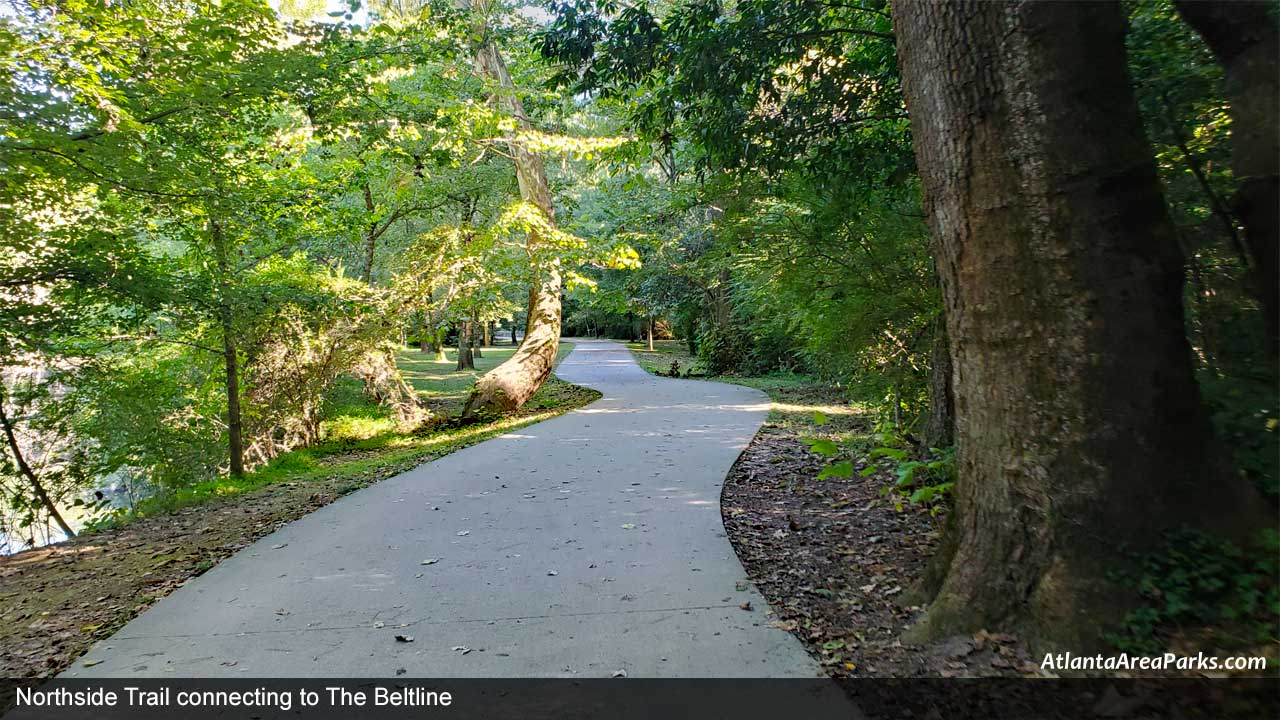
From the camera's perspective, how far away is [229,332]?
27.6 ft

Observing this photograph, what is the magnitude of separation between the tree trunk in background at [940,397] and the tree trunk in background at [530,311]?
9.04m

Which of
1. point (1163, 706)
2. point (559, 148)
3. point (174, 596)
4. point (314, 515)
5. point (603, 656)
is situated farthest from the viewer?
point (559, 148)

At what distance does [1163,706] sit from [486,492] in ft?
19.5

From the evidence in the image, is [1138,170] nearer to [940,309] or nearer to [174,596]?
[940,309]

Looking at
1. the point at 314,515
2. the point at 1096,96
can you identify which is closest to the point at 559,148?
the point at 314,515

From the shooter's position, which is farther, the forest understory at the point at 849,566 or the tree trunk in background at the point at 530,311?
the tree trunk in background at the point at 530,311

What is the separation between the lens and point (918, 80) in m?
3.50

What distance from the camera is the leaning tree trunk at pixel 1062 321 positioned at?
272 cm

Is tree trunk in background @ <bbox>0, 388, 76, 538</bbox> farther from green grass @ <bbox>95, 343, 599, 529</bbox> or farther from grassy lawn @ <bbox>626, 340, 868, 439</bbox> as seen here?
grassy lawn @ <bbox>626, 340, 868, 439</bbox>

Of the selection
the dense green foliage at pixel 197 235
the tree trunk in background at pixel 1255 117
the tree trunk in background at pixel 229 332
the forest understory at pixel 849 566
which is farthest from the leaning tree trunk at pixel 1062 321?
the tree trunk in background at pixel 229 332

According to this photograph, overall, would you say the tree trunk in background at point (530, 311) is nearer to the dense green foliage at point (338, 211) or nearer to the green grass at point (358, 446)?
the green grass at point (358, 446)
